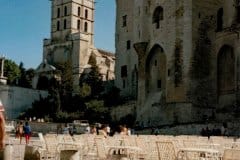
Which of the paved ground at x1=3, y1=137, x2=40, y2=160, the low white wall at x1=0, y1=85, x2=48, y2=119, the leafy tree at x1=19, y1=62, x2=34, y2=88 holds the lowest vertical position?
the paved ground at x1=3, y1=137, x2=40, y2=160

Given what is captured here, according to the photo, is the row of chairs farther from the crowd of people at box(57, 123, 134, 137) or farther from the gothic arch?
the gothic arch

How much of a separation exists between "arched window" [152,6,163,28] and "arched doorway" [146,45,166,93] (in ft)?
6.68

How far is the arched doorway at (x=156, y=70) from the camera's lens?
45969 mm

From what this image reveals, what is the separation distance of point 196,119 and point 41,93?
1182 inches

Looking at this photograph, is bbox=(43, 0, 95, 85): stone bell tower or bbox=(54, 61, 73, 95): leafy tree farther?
bbox=(43, 0, 95, 85): stone bell tower

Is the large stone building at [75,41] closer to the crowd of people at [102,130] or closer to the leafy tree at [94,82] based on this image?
the leafy tree at [94,82]

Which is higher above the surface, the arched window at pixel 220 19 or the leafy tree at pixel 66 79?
the arched window at pixel 220 19

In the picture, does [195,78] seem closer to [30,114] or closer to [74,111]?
[74,111]

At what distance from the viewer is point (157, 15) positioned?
1821 inches

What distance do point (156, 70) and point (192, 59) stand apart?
5.02 meters

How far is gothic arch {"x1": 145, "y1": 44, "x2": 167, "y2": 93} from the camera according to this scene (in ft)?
151

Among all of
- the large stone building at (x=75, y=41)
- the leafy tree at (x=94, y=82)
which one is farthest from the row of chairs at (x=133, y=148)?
the large stone building at (x=75, y=41)

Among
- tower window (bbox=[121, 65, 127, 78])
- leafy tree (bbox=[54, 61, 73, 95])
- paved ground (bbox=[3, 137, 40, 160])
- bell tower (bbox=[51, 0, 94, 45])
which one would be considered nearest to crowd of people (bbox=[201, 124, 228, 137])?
paved ground (bbox=[3, 137, 40, 160])

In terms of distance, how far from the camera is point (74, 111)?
5722 cm
